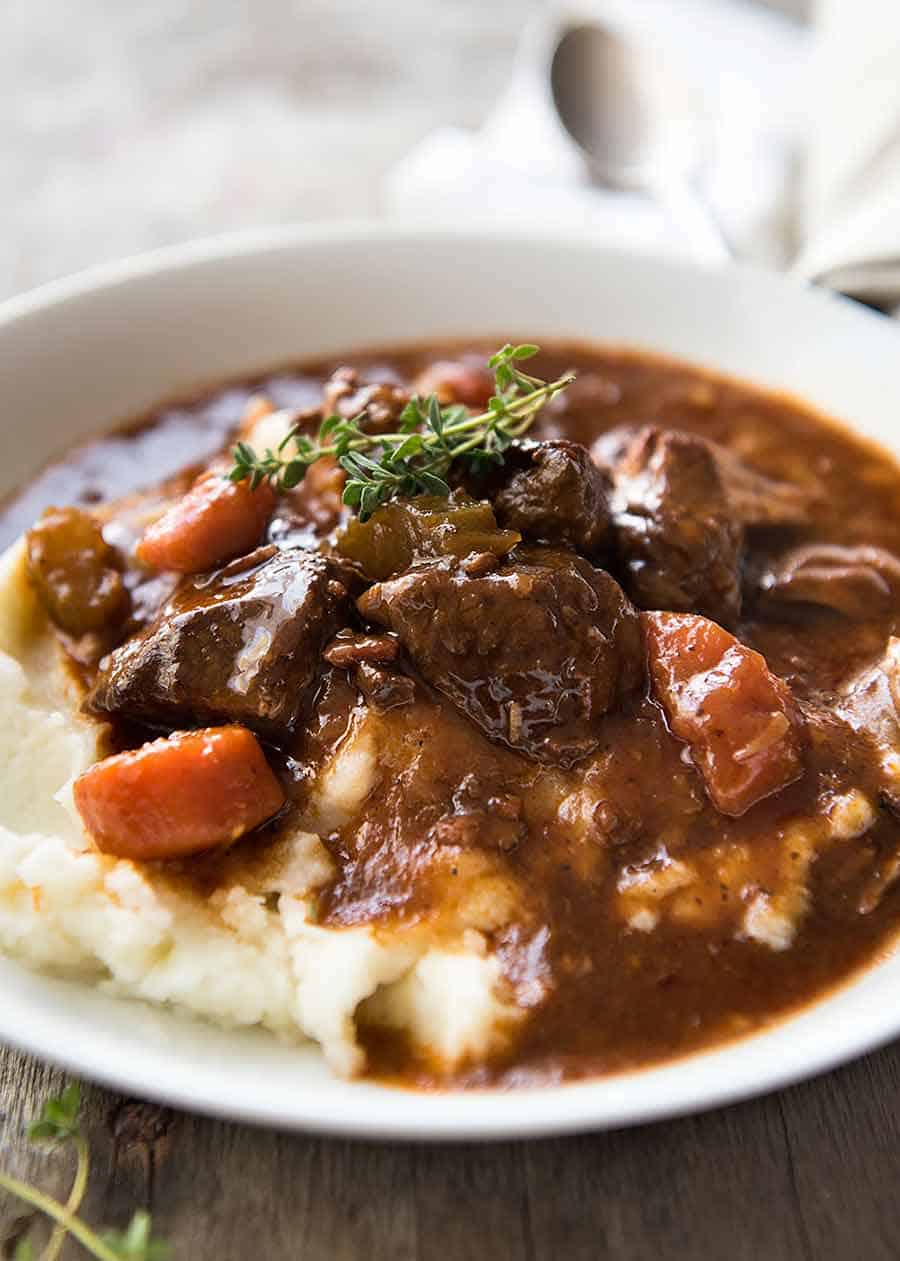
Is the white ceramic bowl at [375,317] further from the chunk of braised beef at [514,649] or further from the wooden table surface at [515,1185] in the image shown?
the wooden table surface at [515,1185]

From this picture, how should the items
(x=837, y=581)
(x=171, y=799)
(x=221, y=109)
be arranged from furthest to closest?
(x=221, y=109) → (x=837, y=581) → (x=171, y=799)

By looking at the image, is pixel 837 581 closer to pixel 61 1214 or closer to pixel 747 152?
pixel 747 152

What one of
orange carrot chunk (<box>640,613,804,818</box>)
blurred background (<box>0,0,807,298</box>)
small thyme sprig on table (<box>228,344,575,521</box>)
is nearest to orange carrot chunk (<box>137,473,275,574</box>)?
small thyme sprig on table (<box>228,344,575,521</box>)

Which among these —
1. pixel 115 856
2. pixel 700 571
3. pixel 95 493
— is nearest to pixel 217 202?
pixel 95 493

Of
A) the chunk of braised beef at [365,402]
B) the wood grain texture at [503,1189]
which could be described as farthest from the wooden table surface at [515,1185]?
the chunk of braised beef at [365,402]

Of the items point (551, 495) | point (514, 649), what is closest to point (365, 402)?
point (551, 495)

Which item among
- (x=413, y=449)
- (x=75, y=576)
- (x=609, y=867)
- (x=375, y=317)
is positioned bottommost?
(x=609, y=867)
